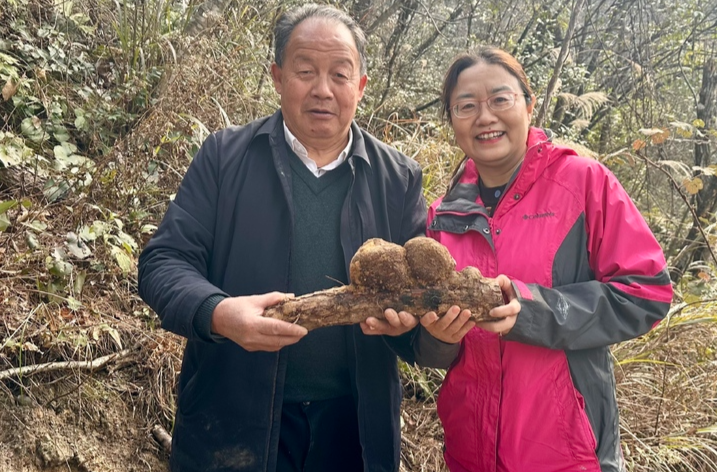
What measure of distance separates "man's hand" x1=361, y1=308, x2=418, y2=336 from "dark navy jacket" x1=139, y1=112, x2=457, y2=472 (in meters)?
0.14

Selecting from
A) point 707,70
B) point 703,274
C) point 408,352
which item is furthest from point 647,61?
point 408,352

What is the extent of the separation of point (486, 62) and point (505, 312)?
98cm

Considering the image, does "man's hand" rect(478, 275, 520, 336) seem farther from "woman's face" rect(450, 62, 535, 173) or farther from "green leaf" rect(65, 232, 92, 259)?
"green leaf" rect(65, 232, 92, 259)

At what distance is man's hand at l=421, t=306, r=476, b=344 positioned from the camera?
67.7 inches

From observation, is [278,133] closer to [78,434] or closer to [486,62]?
[486,62]

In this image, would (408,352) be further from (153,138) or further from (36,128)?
(36,128)

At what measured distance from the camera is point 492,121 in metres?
2.00

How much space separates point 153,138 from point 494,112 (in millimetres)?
2532

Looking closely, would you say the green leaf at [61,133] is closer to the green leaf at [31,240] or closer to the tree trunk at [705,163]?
the green leaf at [31,240]

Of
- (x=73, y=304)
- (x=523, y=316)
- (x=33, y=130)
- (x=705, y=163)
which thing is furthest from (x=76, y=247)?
(x=705, y=163)

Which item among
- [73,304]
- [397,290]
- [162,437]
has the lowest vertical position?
[162,437]

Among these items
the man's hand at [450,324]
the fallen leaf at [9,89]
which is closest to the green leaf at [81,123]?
the fallen leaf at [9,89]

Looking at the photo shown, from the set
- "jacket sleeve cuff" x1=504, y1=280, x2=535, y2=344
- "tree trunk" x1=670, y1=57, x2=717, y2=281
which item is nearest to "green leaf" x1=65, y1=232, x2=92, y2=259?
"jacket sleeve cuff" x1=504, y1=280, x2=535, y2=344

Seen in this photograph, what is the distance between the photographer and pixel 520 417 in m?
1.79
